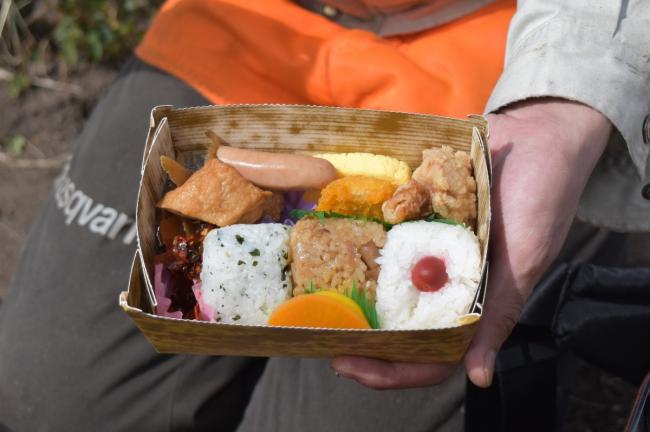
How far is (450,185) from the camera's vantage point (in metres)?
1.31

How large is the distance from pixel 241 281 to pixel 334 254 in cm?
19

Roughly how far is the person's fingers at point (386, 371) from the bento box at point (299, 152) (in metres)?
0.03

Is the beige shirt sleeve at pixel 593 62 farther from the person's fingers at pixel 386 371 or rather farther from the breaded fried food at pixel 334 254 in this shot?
the person's fingers at pixel 386 371

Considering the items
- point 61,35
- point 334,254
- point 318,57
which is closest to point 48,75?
point 61,35

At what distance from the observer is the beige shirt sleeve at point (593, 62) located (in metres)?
1.49

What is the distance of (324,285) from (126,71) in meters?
1.33

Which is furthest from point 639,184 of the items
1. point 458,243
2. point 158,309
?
point 158,309

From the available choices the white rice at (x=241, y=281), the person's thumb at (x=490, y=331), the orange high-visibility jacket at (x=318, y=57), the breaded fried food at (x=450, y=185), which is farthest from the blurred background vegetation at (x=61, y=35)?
the person's thumb at (x=490, y=331)

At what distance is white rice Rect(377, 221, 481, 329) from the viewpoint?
4.09 feet

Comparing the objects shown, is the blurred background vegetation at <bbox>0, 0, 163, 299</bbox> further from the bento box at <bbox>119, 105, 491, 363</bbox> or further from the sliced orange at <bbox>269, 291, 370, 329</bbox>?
the sliced orange at <bbox>269, 291, 370, 329</bbox>

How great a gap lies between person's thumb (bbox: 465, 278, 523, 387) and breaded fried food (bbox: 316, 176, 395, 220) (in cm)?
29

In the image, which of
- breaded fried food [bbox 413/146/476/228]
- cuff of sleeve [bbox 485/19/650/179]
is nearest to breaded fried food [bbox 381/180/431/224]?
breaded fried food [bbox 413/146/476/228]

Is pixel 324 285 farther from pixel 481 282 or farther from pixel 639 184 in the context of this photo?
pixel 639 184

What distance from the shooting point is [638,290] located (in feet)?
6.10
